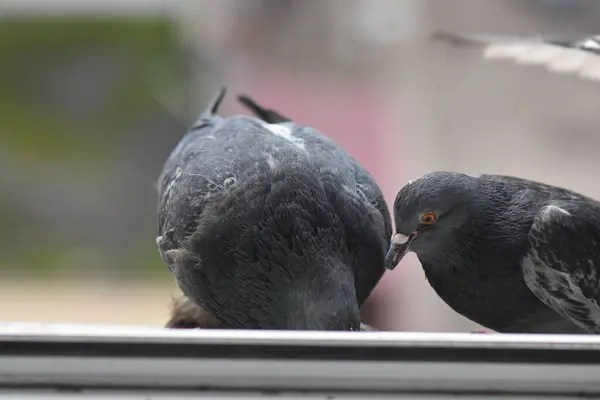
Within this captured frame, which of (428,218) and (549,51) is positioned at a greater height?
(549,51)

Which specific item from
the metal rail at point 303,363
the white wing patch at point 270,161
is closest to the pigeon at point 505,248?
the white wing patch at point 270,161

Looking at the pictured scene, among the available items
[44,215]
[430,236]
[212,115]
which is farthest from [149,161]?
[430,236]

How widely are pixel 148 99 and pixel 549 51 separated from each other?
141cm

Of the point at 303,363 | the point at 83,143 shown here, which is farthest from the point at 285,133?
the point at 83,143

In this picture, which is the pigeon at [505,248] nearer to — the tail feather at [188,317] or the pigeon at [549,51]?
the pigeon at [549,51]

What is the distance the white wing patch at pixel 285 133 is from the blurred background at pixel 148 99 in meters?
0.67

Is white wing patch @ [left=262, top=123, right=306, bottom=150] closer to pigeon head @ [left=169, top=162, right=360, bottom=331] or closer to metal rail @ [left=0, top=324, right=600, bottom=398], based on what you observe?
pigeon head @ [left=169, top=162, right=360, bottom=331]

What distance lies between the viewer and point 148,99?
2490 mm

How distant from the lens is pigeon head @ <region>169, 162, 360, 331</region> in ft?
3.77

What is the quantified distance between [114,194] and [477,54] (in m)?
1.33

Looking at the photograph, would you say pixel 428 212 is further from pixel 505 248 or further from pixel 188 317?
pixel 188 317

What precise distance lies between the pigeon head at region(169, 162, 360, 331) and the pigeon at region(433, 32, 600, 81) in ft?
2.10

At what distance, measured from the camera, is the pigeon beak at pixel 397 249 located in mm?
1145

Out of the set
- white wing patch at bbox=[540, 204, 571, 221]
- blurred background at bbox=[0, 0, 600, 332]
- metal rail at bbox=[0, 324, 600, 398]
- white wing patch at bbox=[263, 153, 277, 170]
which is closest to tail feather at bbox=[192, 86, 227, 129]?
white wing patch at bbox=[263, 153, 277, 170]
